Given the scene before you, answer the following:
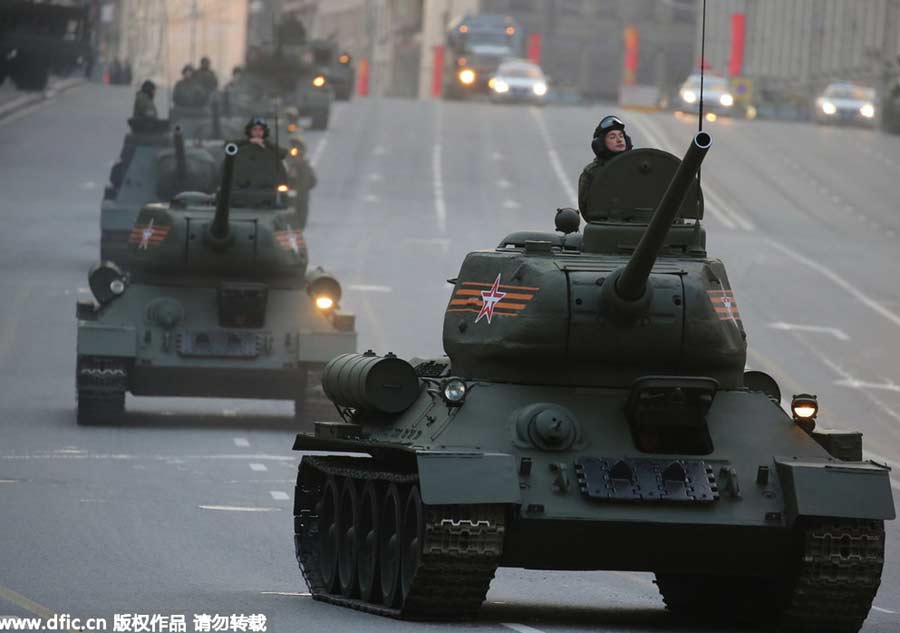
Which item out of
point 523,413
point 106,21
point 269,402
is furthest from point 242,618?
point 106,21

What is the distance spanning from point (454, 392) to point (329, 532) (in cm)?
165

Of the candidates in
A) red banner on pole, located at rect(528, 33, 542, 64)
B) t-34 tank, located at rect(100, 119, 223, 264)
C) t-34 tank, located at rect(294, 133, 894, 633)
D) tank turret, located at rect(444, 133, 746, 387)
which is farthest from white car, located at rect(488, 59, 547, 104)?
tank turret, located at rect(444, 133, 746, 387)

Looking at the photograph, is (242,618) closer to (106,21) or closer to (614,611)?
(614,611)

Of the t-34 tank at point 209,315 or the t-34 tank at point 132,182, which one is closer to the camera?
the t-34 tank at point 209,315

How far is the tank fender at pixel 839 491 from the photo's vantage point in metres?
13.0

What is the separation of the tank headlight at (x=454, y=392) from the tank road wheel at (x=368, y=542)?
71 centimetres

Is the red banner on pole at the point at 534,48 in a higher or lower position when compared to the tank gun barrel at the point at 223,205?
lower

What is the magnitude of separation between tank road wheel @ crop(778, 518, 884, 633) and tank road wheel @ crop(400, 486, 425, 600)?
209cm

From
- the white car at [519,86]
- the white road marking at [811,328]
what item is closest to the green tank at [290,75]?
the white car at [519,86]

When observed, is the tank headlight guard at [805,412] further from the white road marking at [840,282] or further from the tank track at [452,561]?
the white road marking at [840,282]

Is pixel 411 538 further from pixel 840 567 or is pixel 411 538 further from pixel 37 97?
pixel 37 97

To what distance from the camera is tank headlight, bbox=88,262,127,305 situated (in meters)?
26.9

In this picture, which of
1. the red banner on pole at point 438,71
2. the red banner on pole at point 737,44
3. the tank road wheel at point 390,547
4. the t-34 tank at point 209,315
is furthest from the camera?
the red banner on pole at point 438,71

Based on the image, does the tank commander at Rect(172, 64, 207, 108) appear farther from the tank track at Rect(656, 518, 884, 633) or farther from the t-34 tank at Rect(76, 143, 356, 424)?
the tank track at Rect(656, 518, 884, 633)
